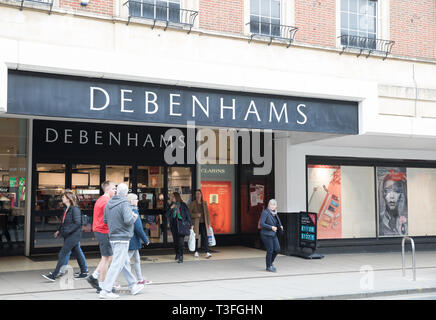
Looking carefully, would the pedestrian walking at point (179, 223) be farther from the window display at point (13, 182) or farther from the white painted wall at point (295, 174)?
the window display at point (13, 182)

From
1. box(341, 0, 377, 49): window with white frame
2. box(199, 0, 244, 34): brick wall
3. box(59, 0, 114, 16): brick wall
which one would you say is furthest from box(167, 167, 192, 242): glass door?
box(341, 0, 377, 49): window with white frame

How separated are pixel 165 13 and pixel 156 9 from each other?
0.22m

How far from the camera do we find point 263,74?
12.1 m

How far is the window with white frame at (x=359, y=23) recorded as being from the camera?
46.3 feet

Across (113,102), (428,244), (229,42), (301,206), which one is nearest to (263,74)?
(229,42)

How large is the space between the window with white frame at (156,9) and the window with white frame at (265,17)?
1.93 metres

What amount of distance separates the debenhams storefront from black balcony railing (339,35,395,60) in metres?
1.63

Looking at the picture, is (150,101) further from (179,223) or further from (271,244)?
(271,244)

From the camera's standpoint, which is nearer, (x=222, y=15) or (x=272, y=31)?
(x=222, y=15)

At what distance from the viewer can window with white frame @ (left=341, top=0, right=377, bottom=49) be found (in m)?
14.1

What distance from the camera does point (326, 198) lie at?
15.8 meters

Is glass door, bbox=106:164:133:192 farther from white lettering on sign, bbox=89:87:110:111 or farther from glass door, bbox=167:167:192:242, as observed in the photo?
white lettering on sign, bbox=89:87:110:111

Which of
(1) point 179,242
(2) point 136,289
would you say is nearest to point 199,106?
(1) point 179,242

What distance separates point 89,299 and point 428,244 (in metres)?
12.4
